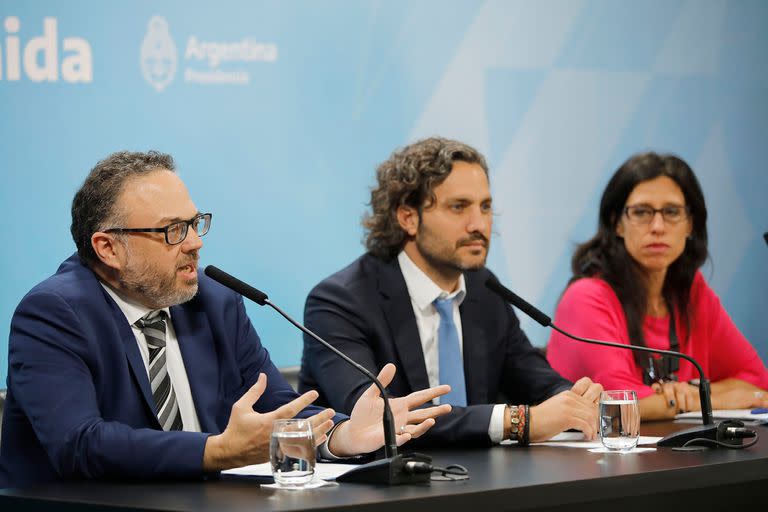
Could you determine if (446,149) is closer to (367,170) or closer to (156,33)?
(367,170)

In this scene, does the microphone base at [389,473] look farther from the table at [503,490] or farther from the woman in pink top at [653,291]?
the woman in pink top at [653,291]

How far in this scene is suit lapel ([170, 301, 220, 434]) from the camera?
274 centimetres

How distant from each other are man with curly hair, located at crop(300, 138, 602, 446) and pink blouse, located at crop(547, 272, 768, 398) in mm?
218

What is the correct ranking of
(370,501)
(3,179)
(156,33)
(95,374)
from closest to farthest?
(370,501), (95,374), (3,179), (156,33)

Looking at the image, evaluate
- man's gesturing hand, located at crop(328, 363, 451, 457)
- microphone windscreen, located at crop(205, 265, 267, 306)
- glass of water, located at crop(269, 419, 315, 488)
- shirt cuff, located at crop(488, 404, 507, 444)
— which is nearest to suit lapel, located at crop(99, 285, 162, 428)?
microphone windscreen, located at crop(205, 265, 267, 306)

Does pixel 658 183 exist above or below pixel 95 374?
above

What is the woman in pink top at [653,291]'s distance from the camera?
3820 mm

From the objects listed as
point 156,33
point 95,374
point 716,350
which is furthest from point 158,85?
point 716,350

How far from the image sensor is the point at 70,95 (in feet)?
12.0

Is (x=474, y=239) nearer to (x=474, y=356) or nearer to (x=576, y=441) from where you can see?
(x=474, y=356)

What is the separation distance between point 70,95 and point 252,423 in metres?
1.80

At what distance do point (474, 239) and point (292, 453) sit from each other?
155 cm

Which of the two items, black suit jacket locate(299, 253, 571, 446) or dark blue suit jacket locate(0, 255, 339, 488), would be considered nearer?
dark blue suit jacket locate(0, 255, 339, 488)

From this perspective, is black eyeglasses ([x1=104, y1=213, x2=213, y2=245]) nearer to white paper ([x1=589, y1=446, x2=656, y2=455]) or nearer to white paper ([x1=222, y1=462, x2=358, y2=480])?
white paper ([x1=222, y1=462, x2=358, y2=480])
